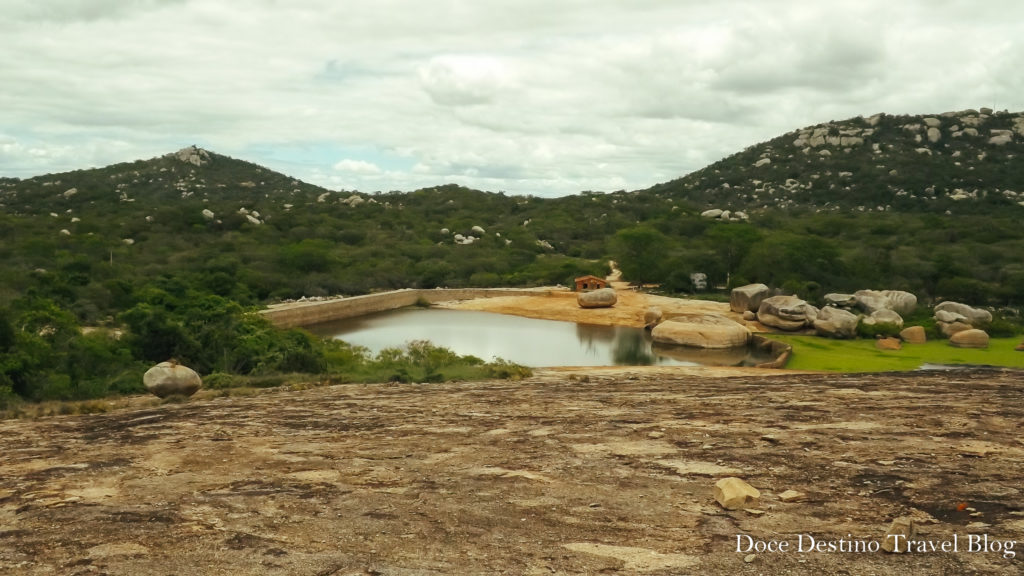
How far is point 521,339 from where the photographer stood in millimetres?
35656

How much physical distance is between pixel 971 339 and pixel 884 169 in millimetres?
64811

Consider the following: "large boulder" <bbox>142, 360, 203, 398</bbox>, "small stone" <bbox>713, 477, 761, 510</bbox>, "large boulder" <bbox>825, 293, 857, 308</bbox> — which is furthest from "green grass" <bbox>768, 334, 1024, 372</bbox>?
"large boulder" <bbox>142, 360, 203, 398</bbox>

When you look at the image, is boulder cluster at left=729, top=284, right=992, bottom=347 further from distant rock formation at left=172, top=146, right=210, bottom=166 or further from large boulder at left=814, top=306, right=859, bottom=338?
distant rock formation at left=172, top=146, right=210, bottom=166

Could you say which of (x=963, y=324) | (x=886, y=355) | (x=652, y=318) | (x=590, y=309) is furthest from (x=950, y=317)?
(x=590, y=309)

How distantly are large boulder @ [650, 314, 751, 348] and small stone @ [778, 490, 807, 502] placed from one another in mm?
24774

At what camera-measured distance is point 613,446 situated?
33.3 ft

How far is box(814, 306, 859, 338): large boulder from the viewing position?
32.4 m

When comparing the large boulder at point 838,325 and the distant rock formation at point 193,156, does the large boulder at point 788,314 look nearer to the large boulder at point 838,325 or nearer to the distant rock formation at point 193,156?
the large boulder at point 838,325

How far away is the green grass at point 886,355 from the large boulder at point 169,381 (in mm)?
19016

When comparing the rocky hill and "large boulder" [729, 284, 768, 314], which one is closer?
"large boulder" [729, 284, 768, 314]

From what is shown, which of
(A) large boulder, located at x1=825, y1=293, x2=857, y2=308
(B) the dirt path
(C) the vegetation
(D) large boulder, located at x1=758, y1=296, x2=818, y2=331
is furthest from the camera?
(B) the dirt path

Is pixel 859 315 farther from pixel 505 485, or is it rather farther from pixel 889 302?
pixel 505 485

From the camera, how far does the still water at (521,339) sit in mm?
30516

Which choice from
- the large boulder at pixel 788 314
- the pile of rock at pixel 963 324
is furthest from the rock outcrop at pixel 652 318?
the pile of rock at pixel 963 324
